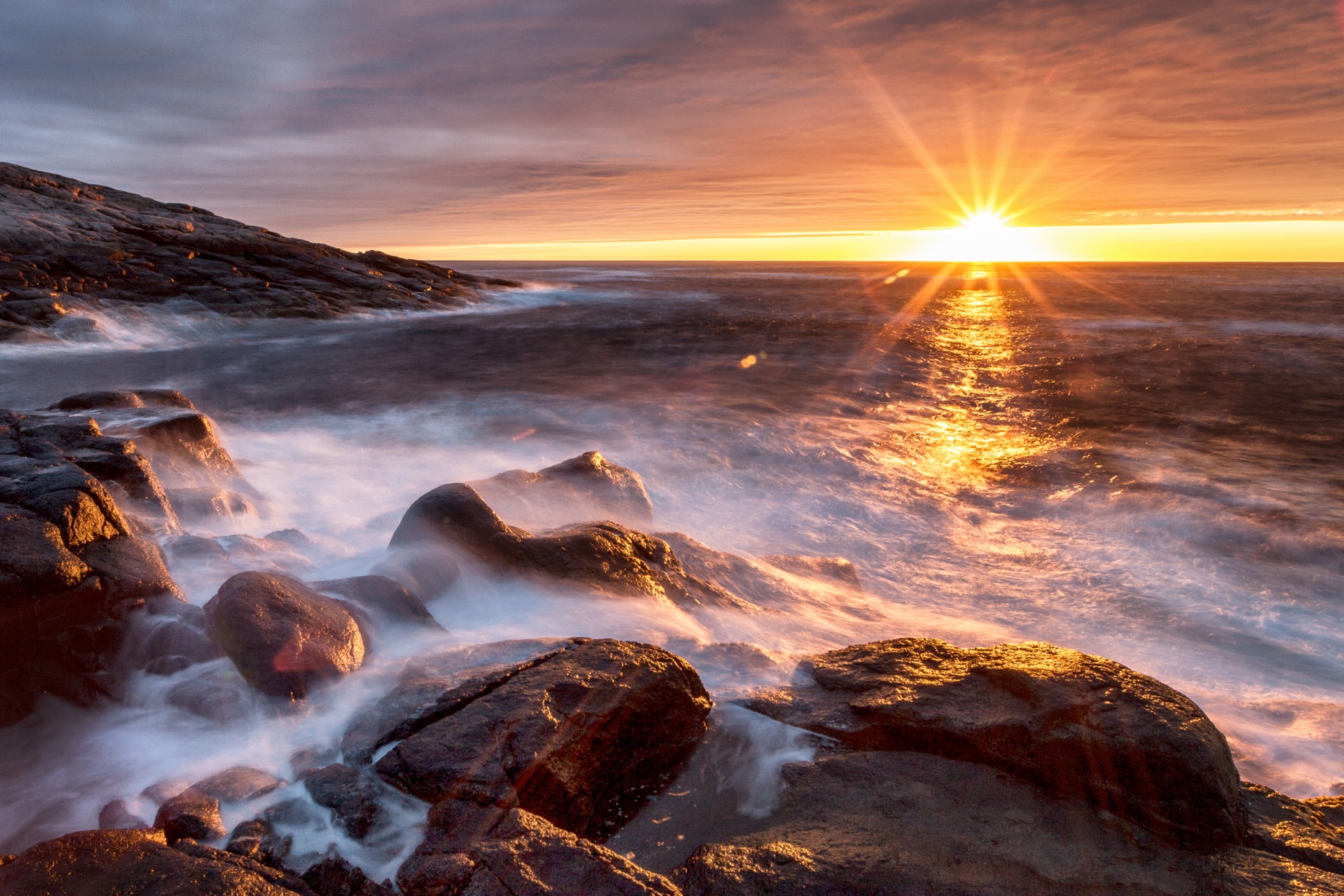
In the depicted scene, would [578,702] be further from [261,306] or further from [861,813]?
[261,306]

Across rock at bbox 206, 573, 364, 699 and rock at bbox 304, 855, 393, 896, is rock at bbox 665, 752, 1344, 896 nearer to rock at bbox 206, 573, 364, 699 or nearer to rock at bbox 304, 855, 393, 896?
rock at bbox 304, 855, 393, 896

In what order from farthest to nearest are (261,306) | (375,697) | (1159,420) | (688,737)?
(261,306)
(1159,420)
(375,697)
(688,737)

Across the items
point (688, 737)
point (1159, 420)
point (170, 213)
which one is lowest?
point (688, 737)

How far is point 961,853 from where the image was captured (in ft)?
8.89

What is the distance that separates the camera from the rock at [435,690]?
3.25 meters

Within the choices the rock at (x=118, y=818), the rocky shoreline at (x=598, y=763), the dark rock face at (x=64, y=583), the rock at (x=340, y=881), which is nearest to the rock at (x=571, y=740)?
the rocky shoreline at (x=598, y=763)

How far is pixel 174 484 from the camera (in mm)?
6867

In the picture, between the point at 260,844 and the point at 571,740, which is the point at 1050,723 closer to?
the point at 571,740

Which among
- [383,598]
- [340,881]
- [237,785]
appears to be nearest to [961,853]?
[340,881]

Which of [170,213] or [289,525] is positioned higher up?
[170,213]

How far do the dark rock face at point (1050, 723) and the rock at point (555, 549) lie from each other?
1759 millimetres

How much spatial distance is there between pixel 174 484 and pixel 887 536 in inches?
289

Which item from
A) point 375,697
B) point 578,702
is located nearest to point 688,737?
point 578,702

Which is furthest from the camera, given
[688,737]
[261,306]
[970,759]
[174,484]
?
[261,306]
